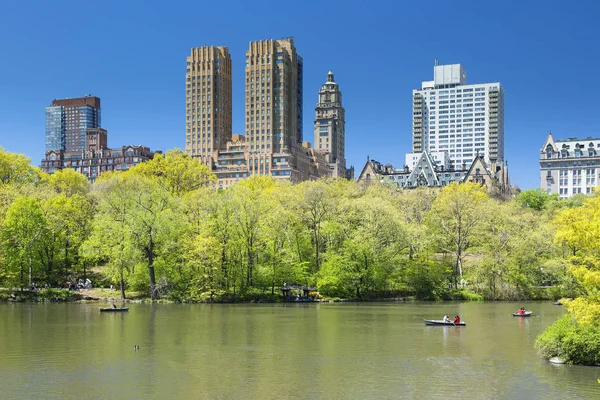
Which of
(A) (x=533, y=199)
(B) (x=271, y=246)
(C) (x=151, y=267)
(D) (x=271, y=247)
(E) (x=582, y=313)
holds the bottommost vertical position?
(C) (x=151, y=267)

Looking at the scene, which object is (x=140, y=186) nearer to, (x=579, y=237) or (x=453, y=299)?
(x=453, y=299)

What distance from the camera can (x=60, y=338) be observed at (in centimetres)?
5156

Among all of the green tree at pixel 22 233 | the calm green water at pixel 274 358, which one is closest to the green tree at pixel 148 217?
the green tree at pixel 22 233

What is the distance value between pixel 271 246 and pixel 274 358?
5007 cm

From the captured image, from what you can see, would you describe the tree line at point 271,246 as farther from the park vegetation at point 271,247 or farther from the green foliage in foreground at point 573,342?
the green foliage in foreground at point 573,342

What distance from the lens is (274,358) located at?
43.9m

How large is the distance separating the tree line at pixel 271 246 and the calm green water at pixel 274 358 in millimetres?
19140

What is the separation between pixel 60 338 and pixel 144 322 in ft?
37.4

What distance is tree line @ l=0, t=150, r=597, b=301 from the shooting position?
A: 290ft

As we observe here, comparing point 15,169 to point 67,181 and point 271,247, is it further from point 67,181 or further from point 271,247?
point 271,247

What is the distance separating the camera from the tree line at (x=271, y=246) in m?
88.5

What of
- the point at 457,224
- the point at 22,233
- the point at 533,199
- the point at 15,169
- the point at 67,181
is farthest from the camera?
the point at 533,199

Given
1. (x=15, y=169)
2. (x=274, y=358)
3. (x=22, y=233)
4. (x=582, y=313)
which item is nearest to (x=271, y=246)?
(x=22, y=233)

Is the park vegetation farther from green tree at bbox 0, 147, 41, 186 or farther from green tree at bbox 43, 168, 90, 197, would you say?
green tree at bbox 43, 168, 90, 197
